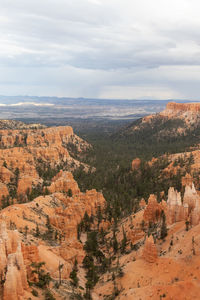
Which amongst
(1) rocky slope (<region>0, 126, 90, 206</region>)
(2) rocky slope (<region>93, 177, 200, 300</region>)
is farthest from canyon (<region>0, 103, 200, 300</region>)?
(1) rocky slope (<region>0, 126, 90, 206</region>)

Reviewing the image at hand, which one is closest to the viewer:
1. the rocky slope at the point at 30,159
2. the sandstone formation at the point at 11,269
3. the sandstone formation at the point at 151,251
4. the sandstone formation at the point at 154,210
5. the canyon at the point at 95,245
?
the sandstone formation at the point at 11,269

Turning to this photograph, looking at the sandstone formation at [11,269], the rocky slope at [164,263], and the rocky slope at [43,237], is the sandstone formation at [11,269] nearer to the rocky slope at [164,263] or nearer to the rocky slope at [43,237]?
the rocky slope at [43,237]

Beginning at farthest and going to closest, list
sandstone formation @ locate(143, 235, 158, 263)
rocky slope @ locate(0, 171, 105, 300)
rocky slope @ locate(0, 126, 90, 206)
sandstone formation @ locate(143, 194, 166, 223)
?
1. rocky slope @ locate(0, 126, 90, 206)
2. sandstone formation @ locate(143, 194, 166, 223)
3. sandstone formation @ locate(143, 235, 158, 263)
4. rocky slope @ locate(0, 171, 105, 300)

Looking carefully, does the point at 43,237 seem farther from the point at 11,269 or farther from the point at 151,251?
the point at 11,269

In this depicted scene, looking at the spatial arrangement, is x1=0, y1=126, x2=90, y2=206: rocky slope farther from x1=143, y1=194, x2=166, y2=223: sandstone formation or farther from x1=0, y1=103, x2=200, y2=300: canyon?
x1=143, y1=194, x2=166, y2=223: sandstone formation

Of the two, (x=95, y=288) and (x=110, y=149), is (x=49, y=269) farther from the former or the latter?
(x=110, y=149)

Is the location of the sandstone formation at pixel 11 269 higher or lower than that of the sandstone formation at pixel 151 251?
higher

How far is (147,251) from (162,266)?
10.3 ft

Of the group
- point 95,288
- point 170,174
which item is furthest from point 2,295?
point 170,174

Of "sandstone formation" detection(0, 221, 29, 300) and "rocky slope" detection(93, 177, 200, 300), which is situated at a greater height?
"sandstone formation" detection(0, 221, 29, 300)

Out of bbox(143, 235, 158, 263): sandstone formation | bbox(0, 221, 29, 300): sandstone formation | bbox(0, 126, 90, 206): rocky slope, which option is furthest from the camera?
bbox(0, 126, 90, 206): rocky slope

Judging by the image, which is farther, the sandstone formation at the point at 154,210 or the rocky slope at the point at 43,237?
the sandstone formation at the point at 154,210

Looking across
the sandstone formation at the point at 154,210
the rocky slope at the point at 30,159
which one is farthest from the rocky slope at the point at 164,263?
the rocky slope at the point at 30,159

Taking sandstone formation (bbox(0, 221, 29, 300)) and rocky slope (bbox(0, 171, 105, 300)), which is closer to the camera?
sandstone formation (bbox(0, 221, 29, 300))
